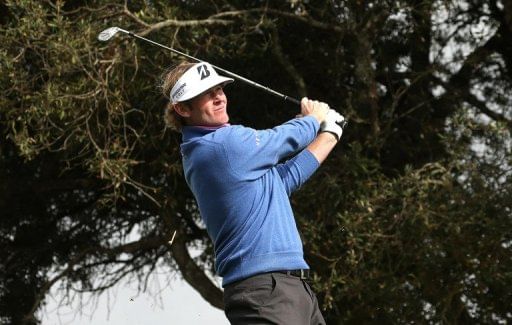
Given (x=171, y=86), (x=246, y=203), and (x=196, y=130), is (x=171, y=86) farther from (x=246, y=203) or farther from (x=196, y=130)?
(x=246, y=203)

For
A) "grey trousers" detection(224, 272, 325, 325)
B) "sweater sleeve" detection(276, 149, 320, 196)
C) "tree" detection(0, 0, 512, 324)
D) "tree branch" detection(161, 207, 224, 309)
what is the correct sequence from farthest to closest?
"tree branch" detection(161, 207, 224, 309) < "tree" detection(0, 0, 512, 324) < "sweater sleeve" detection(276, 149, 320, 196) < "grey trousers" detection(224, 272, 325, 325)

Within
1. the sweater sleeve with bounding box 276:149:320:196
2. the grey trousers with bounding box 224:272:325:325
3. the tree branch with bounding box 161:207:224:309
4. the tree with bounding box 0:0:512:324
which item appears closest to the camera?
the grey trousers with bounding box 224:272:325:325

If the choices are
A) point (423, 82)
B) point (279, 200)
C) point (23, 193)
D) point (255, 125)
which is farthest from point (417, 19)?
point (279, 200)

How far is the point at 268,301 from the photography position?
13.6ft

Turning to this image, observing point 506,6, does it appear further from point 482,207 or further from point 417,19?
point 482,207

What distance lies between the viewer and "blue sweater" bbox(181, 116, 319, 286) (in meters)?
4.20

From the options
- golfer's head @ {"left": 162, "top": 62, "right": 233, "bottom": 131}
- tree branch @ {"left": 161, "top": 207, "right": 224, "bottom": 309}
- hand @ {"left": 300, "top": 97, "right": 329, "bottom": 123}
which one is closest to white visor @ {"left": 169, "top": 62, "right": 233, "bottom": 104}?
golfer's head @ {"left": 162, "top": 62, "right": 233, "bottom": 131}

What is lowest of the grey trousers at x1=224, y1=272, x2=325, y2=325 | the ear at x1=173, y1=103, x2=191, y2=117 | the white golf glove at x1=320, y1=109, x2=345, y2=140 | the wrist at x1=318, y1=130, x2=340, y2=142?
the grey trousers at x1=224, y1=272, x2=325, y2=325

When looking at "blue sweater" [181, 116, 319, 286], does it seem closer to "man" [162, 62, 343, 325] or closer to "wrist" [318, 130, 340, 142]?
"man" [162, 62, 343, 325]

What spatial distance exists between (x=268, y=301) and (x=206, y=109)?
2.66ft

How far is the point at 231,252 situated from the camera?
4242 millimetres

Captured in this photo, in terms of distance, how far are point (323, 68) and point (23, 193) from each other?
3647mm

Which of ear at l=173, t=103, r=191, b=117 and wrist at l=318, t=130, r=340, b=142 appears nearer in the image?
ear at l=173, t=103, r=191, b=117

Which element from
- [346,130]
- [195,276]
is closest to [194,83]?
[346,130]
